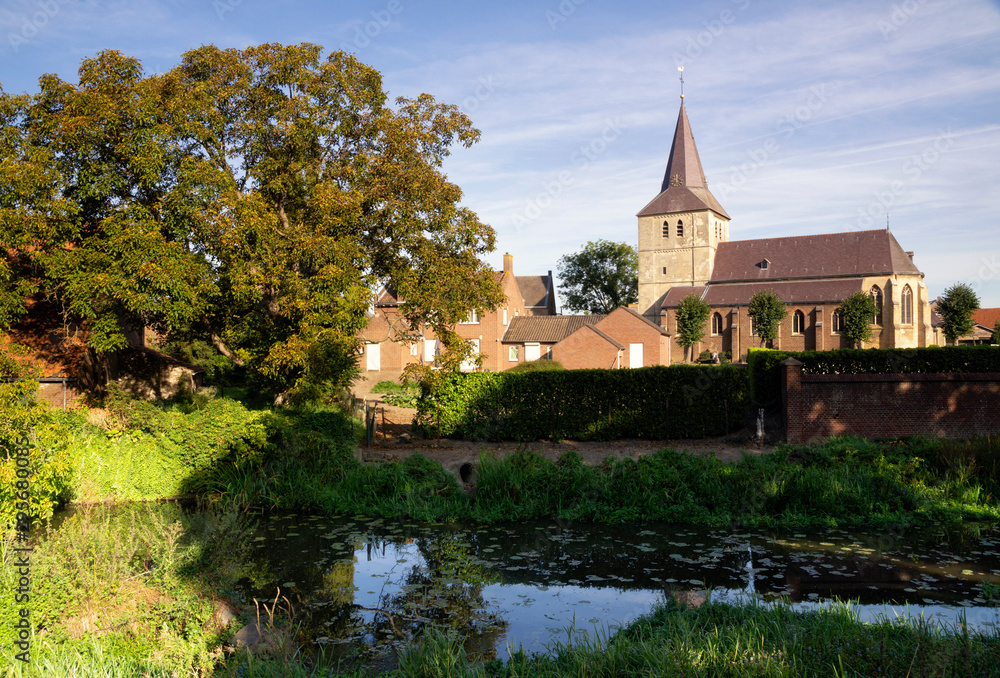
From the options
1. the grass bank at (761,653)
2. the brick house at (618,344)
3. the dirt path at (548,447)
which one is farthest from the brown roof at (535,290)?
the grass bank at (761,653)

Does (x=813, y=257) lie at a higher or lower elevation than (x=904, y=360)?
higher

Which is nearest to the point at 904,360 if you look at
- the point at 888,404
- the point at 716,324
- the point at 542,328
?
the point at 888,404

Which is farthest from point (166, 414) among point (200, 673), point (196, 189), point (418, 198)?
point (200, 673)

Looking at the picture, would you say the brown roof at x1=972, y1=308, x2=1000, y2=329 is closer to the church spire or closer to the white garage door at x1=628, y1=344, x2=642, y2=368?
the church spire

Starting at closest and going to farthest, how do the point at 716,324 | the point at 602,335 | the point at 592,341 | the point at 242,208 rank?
the point at 242,208
the point at 592,341
the point at 602,335
the point at 716,324

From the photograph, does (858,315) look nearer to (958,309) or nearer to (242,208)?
(958,309)

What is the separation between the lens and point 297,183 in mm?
16438

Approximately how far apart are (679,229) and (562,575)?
224ft

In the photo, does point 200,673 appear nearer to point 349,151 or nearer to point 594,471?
point 594,471

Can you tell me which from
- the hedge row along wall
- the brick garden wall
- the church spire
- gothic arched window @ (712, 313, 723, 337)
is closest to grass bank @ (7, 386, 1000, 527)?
the brick garden wall

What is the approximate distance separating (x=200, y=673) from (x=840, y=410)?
51.9 feet

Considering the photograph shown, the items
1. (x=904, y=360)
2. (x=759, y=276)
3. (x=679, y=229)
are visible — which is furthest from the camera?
(x=679, y=229)

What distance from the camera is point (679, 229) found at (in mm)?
72375

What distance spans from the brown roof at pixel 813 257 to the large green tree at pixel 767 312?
8174mm
